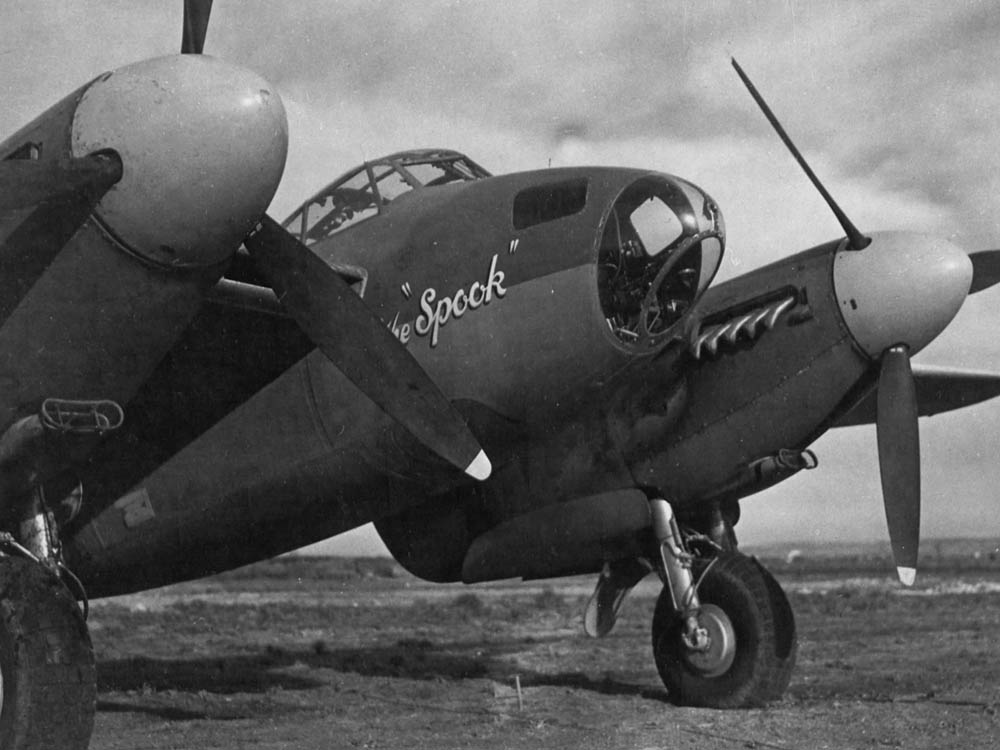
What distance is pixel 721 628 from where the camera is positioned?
355 inches

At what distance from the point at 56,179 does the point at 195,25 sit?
57.0 inches

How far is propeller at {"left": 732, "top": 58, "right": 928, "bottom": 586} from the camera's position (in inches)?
336

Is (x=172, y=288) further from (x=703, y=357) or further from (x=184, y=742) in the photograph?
(x=703, y=357)

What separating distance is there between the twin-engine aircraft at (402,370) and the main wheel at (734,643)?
0.02 metres

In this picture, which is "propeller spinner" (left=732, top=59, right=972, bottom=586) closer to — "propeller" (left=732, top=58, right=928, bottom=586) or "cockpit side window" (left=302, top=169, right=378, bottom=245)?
A: "propeller" (left=732, top=58, right=928, bottom=586)

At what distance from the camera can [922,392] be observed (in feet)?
39.2

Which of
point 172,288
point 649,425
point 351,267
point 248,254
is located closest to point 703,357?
point 649,425

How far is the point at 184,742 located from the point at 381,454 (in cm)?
236

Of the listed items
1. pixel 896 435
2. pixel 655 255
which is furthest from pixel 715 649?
pixel 655 255

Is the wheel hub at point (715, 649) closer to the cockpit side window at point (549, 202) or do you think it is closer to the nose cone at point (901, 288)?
the nose cone at point (901, 288)

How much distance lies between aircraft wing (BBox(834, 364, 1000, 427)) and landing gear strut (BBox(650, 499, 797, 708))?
2978mm

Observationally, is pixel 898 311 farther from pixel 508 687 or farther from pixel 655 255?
pixel 508 687

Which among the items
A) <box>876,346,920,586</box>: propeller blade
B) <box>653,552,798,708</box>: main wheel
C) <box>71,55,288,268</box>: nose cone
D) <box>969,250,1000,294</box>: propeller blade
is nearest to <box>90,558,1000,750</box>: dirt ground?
<box>653,552,798,708</box>: main wheel

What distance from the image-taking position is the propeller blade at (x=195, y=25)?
6.48 meters
